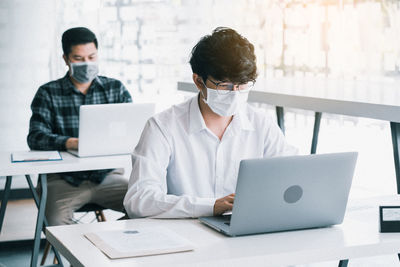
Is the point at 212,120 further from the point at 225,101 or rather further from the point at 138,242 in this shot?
the point at 138,242

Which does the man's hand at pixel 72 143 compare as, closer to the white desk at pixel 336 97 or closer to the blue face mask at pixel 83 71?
the blue face mask at pixel 83 71

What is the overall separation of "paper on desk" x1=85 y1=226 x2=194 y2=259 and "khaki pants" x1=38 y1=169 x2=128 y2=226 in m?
1.60

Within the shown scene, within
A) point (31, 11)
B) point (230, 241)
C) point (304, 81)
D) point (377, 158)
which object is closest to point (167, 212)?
point (230, 241)

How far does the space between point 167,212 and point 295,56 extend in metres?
3.83

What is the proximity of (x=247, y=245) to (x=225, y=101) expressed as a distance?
633mm

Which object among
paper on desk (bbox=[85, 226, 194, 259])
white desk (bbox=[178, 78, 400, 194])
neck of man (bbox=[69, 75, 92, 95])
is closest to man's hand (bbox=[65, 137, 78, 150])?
neck of man (bbox=[69, 75, 92, 95])

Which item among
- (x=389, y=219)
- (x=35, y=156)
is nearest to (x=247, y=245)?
(x=389, y=219)

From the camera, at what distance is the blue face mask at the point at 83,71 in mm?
3393

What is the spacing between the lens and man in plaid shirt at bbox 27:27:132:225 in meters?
3.20

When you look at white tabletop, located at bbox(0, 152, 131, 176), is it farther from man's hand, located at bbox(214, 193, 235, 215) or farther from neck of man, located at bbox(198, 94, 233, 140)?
man's hand, located at bbox(214, 193, 235, 215)

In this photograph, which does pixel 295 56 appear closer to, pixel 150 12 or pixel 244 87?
pixel 150 12

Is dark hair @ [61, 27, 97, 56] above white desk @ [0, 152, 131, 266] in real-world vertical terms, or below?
above

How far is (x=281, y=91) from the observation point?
3102mm

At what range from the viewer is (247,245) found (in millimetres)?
1537
